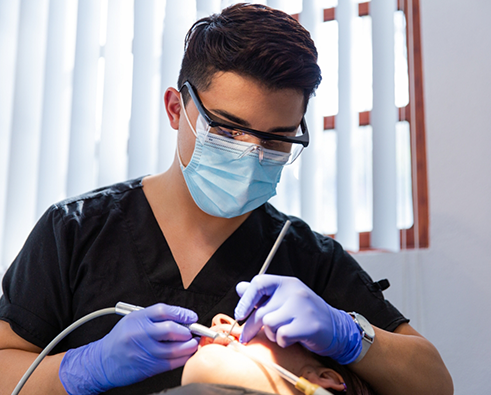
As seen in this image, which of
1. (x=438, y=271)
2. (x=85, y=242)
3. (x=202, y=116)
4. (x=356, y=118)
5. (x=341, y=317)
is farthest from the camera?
(x=356, y=118)

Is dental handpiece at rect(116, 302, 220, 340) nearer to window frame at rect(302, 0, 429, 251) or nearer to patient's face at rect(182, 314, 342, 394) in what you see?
patient's face at rect(182, 314, 342, 394)

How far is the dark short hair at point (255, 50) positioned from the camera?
120 cm

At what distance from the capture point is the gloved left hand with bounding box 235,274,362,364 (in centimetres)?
100

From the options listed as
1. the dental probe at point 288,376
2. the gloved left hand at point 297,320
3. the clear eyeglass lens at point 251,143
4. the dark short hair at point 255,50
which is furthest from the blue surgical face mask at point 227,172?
the dental probe at point 288,376

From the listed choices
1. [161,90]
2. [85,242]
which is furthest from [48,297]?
[161,90]

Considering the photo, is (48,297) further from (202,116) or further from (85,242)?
(202,116)

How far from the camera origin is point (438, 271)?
177cm

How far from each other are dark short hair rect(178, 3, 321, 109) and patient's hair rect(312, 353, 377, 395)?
70cm

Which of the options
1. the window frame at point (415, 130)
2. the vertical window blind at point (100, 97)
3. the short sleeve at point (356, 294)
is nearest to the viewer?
the short sleeve at point (356, 294)

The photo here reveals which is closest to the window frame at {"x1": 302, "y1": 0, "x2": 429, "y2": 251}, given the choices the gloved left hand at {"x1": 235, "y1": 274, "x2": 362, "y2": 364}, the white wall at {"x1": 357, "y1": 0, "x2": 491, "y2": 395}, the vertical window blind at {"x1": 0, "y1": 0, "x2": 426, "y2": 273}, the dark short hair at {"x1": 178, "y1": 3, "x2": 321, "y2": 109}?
the white wall at {"x1": 357, "y1": 0, "x2": 491, "y2": 395}

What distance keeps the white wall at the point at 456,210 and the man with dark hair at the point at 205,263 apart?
1.53ft

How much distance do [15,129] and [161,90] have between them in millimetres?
809

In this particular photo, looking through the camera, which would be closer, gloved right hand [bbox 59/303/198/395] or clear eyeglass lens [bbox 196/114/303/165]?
gloved right hand [bbox 59/303/198/395]

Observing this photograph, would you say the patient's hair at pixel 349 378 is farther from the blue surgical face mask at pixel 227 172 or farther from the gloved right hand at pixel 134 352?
the blue surgical face mask at pixel 227 172
